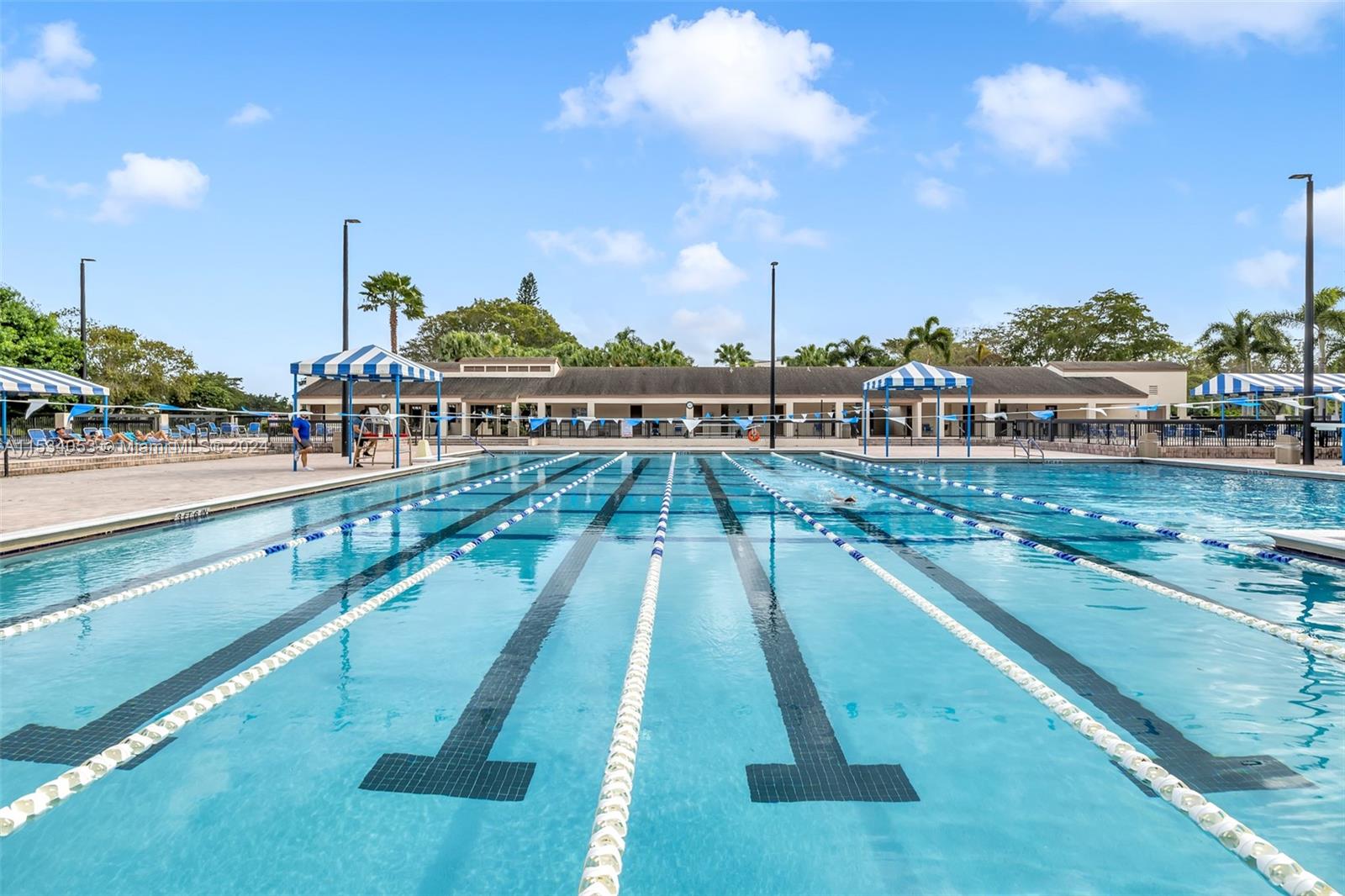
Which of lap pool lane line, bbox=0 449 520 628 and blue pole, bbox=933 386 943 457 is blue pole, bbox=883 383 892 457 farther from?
lap pool lane line, bbox=0 449 520 628

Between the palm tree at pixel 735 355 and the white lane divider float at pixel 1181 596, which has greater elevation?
the palm tree at pixel 735 355

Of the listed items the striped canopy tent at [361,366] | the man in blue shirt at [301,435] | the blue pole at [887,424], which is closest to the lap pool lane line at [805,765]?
the striped canopy tent at [361,366]

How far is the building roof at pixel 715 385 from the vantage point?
37.4 metres

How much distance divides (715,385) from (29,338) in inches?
1216

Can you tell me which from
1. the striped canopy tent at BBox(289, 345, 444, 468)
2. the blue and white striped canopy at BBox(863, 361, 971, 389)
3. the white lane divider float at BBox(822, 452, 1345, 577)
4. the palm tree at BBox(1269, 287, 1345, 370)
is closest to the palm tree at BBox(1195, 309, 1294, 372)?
the palm tree at BBox(1269, 287, 1345, 370)

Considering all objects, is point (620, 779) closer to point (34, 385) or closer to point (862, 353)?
point (34, 385)

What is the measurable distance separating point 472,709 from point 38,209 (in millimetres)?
25741

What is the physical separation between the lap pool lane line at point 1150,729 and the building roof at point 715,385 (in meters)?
32.3

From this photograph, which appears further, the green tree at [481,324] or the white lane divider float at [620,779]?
the green tree at [481,324]

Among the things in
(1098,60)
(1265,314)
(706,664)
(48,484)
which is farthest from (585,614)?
(1265,314)

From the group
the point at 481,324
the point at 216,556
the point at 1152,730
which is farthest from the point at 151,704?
the point at 481,324

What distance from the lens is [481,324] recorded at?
69.1 m

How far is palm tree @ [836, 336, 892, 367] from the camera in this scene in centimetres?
5212

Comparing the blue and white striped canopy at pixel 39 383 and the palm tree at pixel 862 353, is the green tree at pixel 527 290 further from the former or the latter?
the blue and white striped canopy at pixel 39 383
